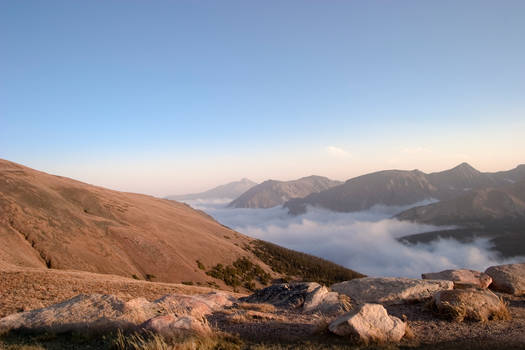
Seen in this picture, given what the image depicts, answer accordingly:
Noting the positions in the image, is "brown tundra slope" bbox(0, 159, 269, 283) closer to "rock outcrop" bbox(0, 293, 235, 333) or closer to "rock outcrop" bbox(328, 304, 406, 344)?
"rock outcrop" bbox(0, 293, 235, 333)

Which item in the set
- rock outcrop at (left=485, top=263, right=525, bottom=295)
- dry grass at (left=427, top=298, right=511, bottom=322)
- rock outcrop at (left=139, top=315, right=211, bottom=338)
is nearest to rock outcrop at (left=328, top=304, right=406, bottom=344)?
dry grass at (left=427, top=298, right=511, bottom=322)

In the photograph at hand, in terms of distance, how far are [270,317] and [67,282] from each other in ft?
44.4

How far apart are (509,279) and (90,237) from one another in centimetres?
4312

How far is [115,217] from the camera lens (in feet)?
165

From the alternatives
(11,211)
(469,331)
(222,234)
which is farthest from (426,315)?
(222,234)

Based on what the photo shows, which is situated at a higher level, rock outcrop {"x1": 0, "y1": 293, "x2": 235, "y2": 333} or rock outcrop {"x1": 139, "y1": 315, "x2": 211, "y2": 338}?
rock outcrop {"x1": 139, "y1": 315, "x2": 211, "y2": 338}

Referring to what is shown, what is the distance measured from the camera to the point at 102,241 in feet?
127

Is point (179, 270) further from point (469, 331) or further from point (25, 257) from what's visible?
point (469, 331)

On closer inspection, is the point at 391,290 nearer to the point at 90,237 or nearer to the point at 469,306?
the point at 469,306

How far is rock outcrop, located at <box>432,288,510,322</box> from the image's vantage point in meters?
10.7

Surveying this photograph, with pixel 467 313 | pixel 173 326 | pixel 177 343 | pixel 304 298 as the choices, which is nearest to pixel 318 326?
pixel 177 343

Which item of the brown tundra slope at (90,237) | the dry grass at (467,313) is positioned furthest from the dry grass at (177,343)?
the brown tundra slope at (90,237)

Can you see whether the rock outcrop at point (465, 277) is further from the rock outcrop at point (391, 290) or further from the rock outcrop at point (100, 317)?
the rock outcrop at point (100, 317)

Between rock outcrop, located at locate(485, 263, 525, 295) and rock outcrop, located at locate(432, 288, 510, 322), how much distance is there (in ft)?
19.7
